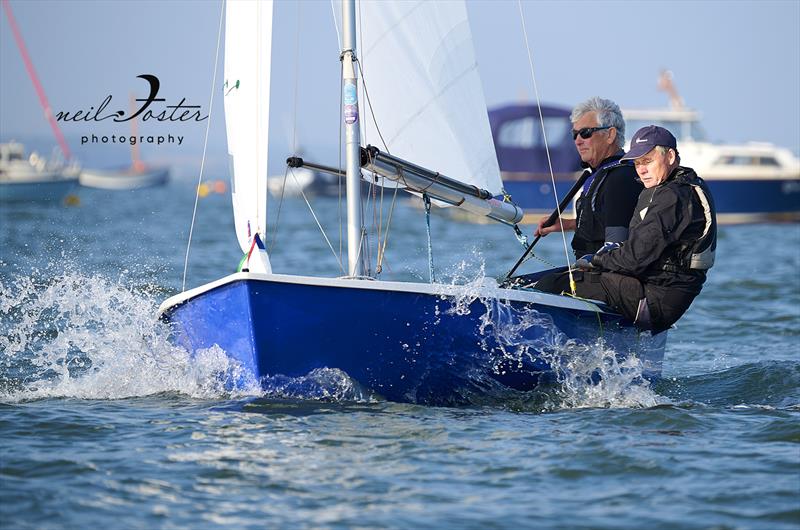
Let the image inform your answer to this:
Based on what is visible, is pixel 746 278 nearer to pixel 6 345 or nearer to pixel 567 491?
pixel 6 345

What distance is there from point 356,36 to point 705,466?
9.45ft

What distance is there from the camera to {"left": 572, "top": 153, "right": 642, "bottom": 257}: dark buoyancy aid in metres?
6.27

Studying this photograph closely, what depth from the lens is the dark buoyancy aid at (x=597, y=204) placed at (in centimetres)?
627

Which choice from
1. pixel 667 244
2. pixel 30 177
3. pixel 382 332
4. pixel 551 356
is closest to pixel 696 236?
pixel 667 244

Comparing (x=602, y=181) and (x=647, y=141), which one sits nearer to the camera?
(x=647, y=141)

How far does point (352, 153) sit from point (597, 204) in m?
1.40

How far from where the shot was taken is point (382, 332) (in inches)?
215

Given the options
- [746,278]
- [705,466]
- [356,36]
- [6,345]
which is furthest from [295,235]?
[705,466]

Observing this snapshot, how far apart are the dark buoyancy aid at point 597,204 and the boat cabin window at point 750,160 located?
26.7 m

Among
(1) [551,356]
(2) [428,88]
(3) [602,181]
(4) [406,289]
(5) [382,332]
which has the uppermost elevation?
(2) [428,88]

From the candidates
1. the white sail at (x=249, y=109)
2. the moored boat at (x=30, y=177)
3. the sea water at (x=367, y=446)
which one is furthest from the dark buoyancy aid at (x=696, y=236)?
the moored boat at (x=30, y=177)

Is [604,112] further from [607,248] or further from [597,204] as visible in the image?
[607,248]

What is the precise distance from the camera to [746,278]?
51.0 ft

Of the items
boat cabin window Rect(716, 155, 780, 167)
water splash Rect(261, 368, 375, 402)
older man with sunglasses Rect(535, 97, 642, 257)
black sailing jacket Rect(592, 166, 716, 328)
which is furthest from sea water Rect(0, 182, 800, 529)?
boat cabin window Rect(716, 155, 780, 167)
